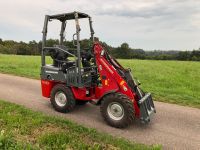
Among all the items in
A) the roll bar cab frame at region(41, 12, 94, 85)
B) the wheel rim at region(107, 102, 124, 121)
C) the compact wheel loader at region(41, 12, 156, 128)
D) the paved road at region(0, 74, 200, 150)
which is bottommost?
the paved road at region(0, 74, 200, 150)

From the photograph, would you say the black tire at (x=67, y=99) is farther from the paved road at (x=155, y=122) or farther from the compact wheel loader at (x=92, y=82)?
the paved road at (x=155, y=122)

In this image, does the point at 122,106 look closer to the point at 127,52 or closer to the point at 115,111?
the point at 115,111

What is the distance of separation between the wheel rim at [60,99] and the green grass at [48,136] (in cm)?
82

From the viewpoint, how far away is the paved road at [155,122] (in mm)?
5797

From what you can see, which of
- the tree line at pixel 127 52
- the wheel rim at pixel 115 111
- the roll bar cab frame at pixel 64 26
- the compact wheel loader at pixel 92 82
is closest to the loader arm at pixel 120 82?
the compact wheel loader at pixel 92 82

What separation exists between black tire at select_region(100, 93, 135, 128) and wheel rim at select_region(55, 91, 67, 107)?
4.40 feet

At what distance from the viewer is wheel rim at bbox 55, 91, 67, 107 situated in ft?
23.9

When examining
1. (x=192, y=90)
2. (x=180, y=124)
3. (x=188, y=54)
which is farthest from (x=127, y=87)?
(x=188, y=54)

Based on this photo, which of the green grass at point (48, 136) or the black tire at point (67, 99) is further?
the black tire at point (67, 99)

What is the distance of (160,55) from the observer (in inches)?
2837

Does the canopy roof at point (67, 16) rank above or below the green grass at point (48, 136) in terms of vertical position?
above

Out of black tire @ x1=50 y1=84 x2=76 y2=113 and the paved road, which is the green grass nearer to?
the paved road

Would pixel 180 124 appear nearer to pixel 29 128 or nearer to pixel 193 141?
pixel 193 141

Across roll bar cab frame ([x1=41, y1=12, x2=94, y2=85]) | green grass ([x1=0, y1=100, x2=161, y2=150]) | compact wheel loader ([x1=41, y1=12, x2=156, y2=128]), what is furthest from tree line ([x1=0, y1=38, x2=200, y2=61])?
green grass ([x1=0, y1=100, x2=161, y2=150])
